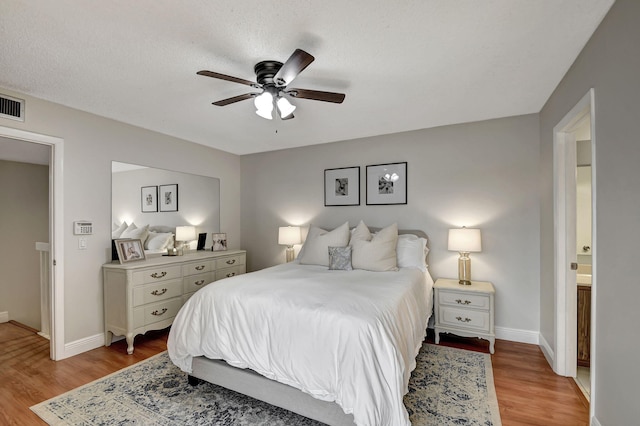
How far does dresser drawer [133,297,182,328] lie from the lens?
305cm

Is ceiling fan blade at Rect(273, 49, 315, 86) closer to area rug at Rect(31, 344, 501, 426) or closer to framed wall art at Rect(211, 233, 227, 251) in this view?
area rug at Rect(31, 344, 501, 426)

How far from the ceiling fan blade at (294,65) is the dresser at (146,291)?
2475mm

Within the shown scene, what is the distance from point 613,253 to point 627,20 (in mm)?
1136

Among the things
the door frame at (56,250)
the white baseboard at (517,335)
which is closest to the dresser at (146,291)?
the door frame at (56,250)

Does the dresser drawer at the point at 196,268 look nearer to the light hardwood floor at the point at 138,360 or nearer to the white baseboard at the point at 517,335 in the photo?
the light hardwood floor at the point at 138,360

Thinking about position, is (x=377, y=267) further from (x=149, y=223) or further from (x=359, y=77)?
(x=149, y=223)

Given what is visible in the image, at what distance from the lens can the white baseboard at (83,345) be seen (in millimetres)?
2853

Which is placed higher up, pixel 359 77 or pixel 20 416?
pixel 359 77

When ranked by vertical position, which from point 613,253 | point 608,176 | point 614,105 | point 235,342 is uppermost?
point 614,105

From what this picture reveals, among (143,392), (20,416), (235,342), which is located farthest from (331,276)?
(20,416)

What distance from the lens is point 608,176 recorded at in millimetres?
1570

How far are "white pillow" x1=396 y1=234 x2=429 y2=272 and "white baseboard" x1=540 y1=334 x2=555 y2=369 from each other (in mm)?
1255

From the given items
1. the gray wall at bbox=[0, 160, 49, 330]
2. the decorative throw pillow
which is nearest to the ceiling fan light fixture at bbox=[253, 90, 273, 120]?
the decorative throw pillow

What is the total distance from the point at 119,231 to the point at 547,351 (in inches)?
180
